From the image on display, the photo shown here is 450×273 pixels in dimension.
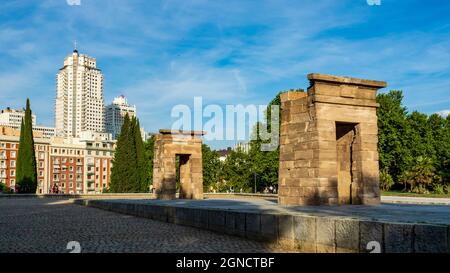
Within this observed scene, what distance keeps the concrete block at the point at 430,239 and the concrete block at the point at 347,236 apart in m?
1.23

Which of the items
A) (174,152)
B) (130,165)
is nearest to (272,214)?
(174,152)

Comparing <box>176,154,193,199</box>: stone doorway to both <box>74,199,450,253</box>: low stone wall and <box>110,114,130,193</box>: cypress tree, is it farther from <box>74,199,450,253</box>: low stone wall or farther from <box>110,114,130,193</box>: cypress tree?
<box>110,114,130,193</box>: cypress tree

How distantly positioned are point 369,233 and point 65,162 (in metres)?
124

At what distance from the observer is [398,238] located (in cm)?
697

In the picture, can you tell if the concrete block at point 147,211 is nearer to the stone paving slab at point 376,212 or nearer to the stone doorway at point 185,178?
the stone paving slab at point 376,212

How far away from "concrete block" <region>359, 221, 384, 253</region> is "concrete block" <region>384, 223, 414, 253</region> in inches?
4.6

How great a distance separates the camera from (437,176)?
2143 inches

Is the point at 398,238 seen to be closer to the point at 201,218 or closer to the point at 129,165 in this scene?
the point at 201,218

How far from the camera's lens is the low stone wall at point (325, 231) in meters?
6.65

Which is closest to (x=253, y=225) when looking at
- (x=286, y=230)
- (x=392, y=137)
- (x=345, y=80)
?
(x=286, y=230)

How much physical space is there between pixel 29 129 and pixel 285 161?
5844 cm

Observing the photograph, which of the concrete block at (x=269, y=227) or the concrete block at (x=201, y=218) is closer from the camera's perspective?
the concrete block at (x=269, y=227)

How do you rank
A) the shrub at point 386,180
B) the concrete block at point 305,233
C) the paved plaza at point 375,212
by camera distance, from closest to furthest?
the paved plaza at point 375,212 → the concrete block at point 305,233 → the shrub at point 386,180

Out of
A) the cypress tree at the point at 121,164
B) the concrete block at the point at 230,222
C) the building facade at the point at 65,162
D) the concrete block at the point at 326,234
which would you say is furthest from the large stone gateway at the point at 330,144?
the building facade at the point at 65,162
